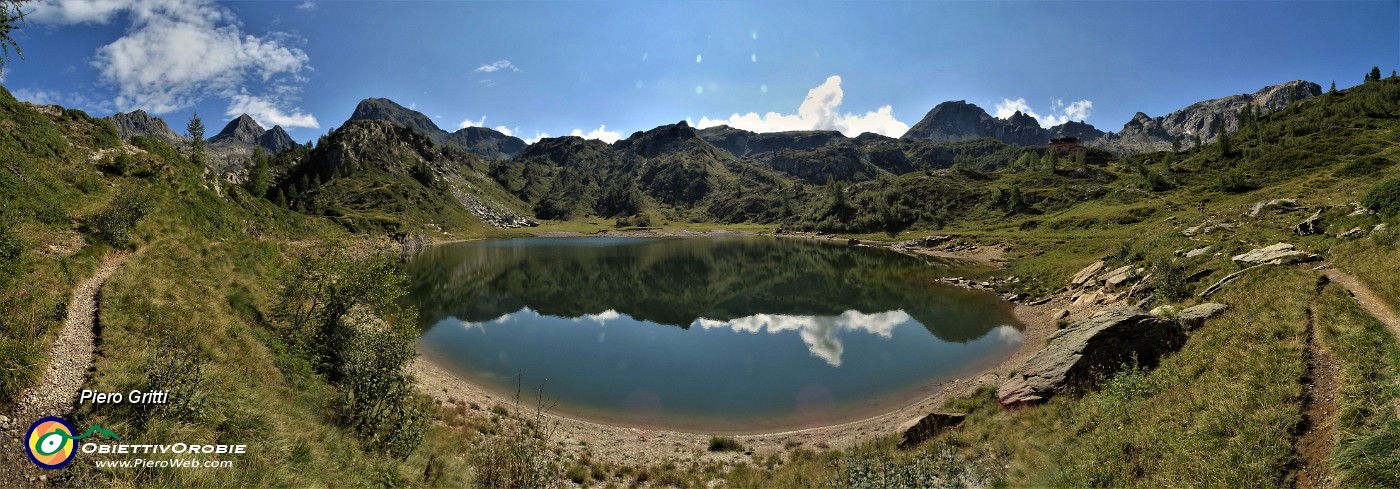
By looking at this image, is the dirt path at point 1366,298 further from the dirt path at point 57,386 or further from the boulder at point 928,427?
the dirt path at point 57,386

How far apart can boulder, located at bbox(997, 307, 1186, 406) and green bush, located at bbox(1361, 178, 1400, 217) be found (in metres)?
19.7

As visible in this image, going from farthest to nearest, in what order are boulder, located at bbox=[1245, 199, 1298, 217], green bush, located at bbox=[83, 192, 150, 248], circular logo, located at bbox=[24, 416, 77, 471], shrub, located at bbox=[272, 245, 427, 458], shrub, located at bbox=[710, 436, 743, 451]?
1. boulder, located at bbox=[1245, 199, 1298, 217]
2. shrub, located at bbox=[710, 436, 743, 451]
3. green bush, located at bbox=[83, 192, 150, 248]
4. shrub, located at bbox=[272, 245, 427, 458]
5. circular logo, located at bbox=[24, 416, 77, 471]

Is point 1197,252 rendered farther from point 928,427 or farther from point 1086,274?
point 928,427

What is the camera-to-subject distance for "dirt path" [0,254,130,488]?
9156 millimetres

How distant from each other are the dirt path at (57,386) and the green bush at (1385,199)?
57008 millimetres

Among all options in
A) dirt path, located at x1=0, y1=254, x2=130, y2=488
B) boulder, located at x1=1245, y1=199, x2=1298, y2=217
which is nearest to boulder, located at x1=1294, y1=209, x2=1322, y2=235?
boulder, located at x1=1245, y1=199, x2=1298, y2=217

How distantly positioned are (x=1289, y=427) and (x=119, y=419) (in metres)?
27.5

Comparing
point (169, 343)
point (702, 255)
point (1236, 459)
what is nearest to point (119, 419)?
point (169, 343)

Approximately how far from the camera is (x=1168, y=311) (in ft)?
84.2

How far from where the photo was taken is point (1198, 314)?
928 inches

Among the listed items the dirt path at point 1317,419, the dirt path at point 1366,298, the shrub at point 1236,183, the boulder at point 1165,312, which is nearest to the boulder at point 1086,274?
the dirt path at point 1366,298

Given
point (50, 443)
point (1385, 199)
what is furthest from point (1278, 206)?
point (50, 443)

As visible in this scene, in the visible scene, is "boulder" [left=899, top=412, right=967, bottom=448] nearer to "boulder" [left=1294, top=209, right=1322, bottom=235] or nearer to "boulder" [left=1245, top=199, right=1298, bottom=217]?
"boulder" [left=1294, top=209, right=1322, bottom=235]

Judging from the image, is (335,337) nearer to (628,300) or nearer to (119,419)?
(119,419)
